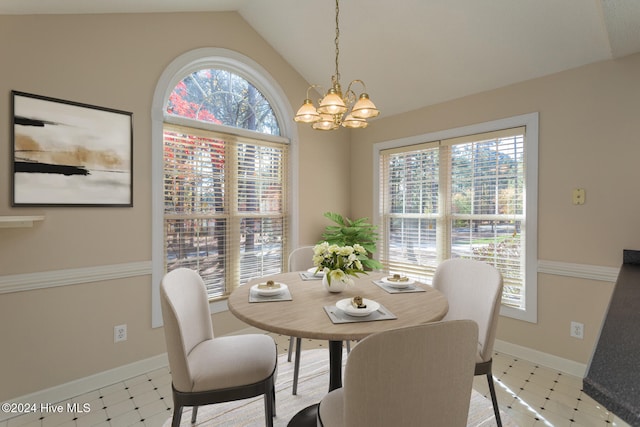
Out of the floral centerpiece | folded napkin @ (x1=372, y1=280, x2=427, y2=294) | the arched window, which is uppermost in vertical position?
the arched window

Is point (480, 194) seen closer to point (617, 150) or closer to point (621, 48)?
point (617, 150)

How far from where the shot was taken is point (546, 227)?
2.60 metres

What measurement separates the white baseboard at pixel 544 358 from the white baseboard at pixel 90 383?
117 inches

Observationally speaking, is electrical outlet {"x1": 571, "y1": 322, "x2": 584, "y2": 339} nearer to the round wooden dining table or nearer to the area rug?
the area rug

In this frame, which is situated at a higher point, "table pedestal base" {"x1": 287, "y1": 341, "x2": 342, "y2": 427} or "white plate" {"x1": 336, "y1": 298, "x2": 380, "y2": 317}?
"white plate" {"x1": 336, "y1": 298, "x2": 380, "y2": 317}

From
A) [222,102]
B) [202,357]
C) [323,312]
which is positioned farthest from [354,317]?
[222,102]

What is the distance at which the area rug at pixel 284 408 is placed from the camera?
193 centimetres

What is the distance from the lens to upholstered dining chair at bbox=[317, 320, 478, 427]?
2.98ft

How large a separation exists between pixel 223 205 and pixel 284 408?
6.10 feet

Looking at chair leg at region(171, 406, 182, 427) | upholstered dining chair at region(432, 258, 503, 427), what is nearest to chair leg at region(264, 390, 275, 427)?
chair leg at region(171, 406, 182, 427)

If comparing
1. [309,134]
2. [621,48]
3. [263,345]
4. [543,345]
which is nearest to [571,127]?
[621,48]

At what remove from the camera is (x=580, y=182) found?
243 cm

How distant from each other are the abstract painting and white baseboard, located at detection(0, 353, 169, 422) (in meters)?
1.25

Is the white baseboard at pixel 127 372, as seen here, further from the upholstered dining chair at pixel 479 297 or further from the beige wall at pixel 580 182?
the upholstered dining chair at pixel 479 297
